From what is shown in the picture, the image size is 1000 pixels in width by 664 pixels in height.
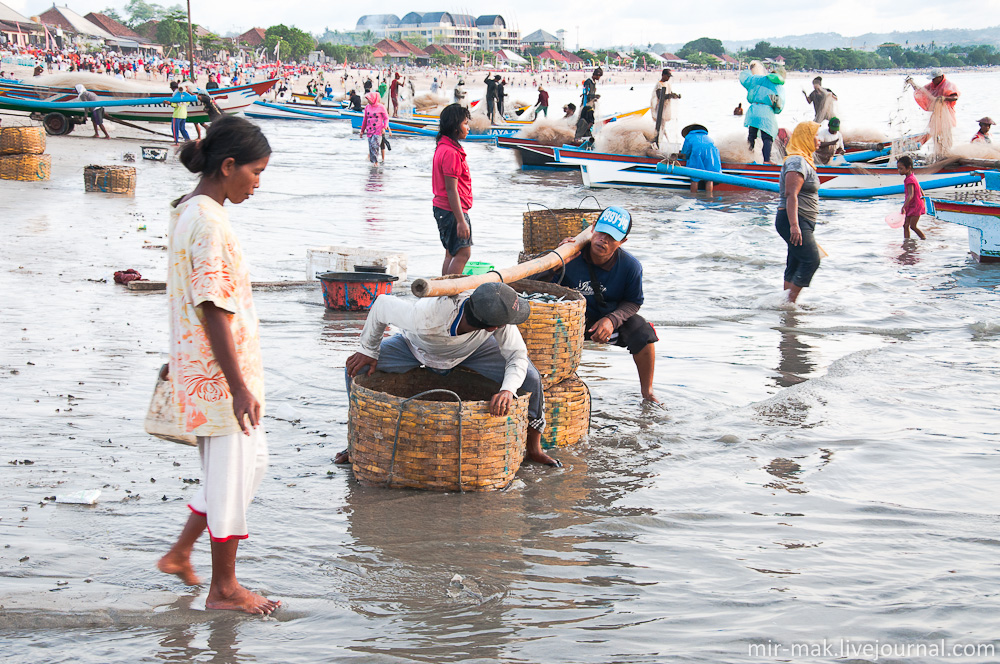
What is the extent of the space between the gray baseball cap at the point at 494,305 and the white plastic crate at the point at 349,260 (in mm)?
4317

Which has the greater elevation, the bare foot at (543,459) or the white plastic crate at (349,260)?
the white plastic crate at (349,260)

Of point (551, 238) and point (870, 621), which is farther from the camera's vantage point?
point (551, 238)

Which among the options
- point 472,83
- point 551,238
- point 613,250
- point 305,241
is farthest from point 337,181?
point 472,83

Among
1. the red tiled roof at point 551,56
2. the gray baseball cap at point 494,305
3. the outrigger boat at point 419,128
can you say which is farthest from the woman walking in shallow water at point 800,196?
the red tiled roof at point 551,56

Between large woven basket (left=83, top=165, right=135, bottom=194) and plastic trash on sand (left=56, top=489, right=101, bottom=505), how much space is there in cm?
1164

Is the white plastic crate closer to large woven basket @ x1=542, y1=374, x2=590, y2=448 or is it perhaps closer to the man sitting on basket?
large woven basket @ x1=542, y1=374, x2=590, y2=448

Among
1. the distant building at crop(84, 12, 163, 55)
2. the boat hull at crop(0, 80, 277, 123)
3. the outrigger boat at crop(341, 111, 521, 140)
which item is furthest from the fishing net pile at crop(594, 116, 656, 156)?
the distant building at crop(84, 12, 163, 55)

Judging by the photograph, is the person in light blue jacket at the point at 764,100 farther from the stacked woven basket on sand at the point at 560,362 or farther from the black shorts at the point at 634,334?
the stacked woven basket on sand at the point at 560,362

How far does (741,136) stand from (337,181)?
8.95 m

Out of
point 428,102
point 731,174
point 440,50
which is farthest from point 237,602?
point 440,50

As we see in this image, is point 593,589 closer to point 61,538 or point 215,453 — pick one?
point 215,453

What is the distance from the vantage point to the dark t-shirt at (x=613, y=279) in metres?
5.42

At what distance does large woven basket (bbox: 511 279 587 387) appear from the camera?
4590 mm

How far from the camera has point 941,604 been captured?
131 inches
